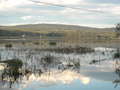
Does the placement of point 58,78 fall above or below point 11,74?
below

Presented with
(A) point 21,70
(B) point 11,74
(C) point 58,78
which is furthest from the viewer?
(A) point 21,70

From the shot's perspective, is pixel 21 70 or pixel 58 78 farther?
pixel 21 70

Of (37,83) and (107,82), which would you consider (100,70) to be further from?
(37,83)

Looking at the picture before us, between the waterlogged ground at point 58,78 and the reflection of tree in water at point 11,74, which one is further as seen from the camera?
the reflection of tree in water at point 11,74

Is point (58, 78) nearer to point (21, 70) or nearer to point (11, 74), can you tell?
point (21, 70)

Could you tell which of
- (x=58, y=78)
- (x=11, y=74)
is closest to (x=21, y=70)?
(x=11, y=74)

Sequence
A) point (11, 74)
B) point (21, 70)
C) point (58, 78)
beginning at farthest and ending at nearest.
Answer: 1. point (21, 70)
2. point (58, 78)
3. point (11, 74)

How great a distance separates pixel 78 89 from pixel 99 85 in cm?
165

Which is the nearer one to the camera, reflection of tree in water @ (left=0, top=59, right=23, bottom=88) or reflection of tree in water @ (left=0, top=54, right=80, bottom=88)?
reflection of tree in water @ (left=0, top=59, right=23, bottom=88)

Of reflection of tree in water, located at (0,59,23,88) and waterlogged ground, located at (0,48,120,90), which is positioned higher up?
reflection of tree in water, located at (0,59,23,88)

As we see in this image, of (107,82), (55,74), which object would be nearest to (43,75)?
(55,74)

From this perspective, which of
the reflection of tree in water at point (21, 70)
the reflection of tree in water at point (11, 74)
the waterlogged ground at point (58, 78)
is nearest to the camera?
the waterlogged ground at point (58, 78)

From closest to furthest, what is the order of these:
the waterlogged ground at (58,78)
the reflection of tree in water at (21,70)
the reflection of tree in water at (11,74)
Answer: the waterlogged ground at (58,78)
the reflection of tree in water at (11,74)
the reflection of tree in water at (21,70)

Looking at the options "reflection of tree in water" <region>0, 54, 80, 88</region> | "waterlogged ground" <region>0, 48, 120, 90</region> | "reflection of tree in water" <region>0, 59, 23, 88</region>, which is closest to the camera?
"waterlogged ground" <region>0, 48, 120, 90</region>
